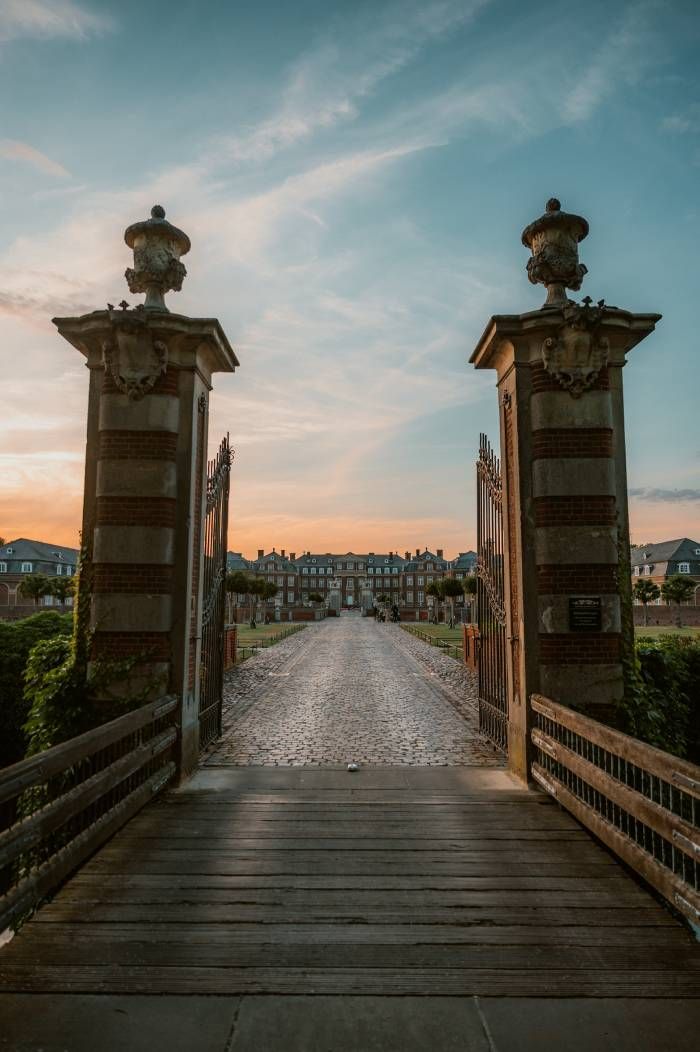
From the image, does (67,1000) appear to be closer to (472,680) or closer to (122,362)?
(122,362)

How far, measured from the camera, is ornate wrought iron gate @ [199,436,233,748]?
7.81 meters

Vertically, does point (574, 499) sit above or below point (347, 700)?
above

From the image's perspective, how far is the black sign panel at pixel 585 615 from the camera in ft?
21.0

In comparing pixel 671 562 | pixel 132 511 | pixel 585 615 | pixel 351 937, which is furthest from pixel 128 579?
pixel 671 562

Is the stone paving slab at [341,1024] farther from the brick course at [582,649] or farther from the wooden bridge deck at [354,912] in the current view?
the brick course at [582,649]

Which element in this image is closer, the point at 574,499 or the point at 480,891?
the point at 480,891

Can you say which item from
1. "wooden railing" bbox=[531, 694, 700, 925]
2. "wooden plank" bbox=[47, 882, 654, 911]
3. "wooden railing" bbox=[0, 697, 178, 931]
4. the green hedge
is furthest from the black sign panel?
the green hedge

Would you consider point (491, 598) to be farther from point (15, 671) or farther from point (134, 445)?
point (15, 671)

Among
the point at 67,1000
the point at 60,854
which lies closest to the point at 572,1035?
the point at 67,1000

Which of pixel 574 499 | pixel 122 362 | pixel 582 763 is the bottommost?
pixel 582 763

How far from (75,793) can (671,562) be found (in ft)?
288

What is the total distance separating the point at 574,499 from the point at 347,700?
8.73m

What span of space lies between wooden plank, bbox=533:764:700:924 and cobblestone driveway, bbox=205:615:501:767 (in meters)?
2.57

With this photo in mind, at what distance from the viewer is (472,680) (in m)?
16.7
